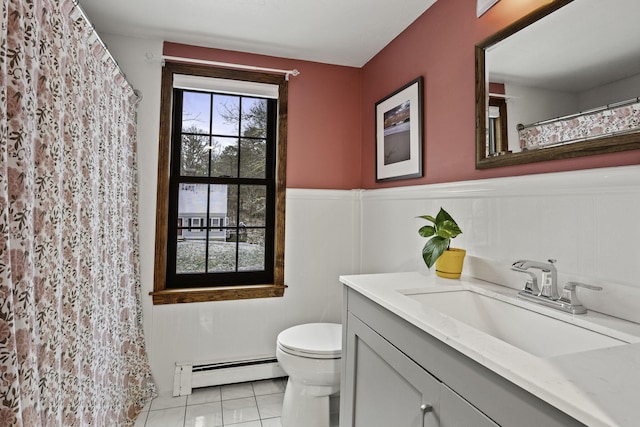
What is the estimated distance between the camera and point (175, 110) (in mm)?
2283

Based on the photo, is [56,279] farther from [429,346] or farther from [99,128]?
[429,346]

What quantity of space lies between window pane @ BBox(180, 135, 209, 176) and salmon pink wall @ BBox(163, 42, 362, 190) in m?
0.57

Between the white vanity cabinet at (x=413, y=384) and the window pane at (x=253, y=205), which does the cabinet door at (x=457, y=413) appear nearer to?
the white vanity cabinet at (x=413, y=384)

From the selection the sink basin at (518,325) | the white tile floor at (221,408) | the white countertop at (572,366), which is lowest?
the white tile floor at (221,408)

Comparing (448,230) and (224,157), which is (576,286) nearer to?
(448,230)

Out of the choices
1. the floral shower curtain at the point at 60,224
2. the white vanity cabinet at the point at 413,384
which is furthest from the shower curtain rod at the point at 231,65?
the white vanity cabinet at the point at 413,384

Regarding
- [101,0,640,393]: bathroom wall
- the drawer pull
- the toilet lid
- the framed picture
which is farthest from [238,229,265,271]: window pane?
the drawer pull

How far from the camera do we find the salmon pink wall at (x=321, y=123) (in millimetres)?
2430

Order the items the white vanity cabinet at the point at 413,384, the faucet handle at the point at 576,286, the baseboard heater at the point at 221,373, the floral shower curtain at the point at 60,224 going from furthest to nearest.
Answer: the baseboard heater at the point at 221,373
the faucet handle at the point at 576,286
the floral shower curtain at the point at 60,224
the white vanity cabinet at the point at 413,384

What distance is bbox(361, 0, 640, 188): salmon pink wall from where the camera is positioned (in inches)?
54.9

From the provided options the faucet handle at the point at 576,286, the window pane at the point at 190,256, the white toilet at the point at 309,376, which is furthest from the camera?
the window pane at the point at 190,256

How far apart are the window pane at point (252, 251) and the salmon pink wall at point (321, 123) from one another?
436mm

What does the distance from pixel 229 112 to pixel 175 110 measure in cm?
36

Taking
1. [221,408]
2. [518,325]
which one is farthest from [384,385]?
[221,408]
